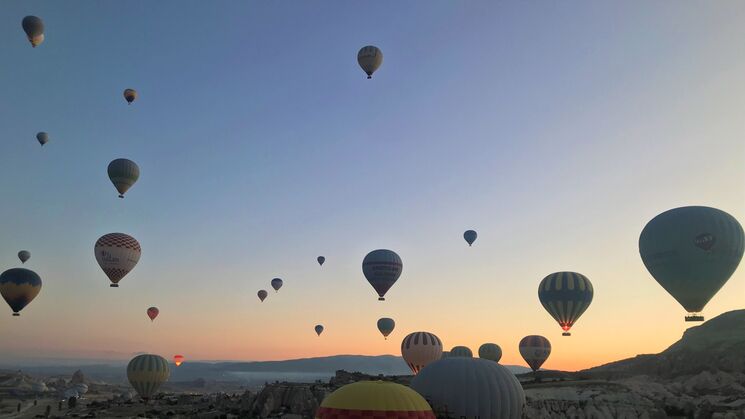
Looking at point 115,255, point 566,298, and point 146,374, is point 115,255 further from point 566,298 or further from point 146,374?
point 566,298

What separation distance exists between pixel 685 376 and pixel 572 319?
31877mm

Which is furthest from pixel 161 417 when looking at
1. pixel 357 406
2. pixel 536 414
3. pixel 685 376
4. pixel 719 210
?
pixel 685 376

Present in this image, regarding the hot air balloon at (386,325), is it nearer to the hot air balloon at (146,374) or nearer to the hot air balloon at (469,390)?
the hot air balloon at (146,374)

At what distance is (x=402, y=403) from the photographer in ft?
69.6

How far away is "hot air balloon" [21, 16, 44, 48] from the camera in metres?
57.5

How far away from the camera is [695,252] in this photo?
43.5 metres

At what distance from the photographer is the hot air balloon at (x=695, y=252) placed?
43.2m

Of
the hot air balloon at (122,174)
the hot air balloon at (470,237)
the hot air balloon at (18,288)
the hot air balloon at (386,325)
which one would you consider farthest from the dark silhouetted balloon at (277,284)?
the hot air balloon at (122,174)

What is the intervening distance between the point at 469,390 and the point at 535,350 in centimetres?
5427

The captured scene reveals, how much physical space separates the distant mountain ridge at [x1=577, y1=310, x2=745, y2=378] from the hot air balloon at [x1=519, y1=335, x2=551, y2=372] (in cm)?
718

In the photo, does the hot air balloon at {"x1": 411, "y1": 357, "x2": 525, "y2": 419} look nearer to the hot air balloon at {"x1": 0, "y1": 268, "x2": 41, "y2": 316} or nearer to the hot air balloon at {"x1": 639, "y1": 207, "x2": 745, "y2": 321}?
the hot air balloon at {"x1": 639, "y1": 207, "x2": 745, "y2": 321}

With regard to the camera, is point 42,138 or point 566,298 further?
point 42,138

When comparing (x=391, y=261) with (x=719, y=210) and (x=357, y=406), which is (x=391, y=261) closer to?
(x=719, y=210)

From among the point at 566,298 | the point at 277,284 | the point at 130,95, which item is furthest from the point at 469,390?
the point at 277,284
